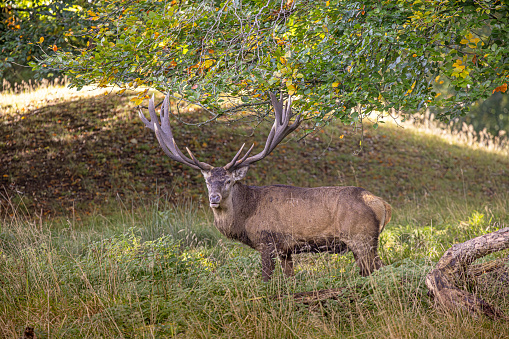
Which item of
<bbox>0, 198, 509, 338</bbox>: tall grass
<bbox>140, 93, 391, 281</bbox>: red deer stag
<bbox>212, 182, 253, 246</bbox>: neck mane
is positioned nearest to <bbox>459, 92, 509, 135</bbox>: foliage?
<bbox>140, 93, 391, 281</bbox>: red deer stag

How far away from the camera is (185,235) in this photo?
Answer: 7.98 m

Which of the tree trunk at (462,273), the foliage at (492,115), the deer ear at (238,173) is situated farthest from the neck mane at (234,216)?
the foliage at (492,115)

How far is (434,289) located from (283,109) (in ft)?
10.0

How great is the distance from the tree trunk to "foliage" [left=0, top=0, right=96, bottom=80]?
751 centimetres

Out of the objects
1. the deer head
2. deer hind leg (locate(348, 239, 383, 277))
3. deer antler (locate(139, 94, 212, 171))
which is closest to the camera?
deer hind leg (locate(348, 239, 383, 277))

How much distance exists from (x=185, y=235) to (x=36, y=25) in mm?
5544

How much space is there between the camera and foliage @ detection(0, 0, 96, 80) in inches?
372

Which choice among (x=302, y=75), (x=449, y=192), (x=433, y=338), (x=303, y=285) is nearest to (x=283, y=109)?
(x=302, y=75)

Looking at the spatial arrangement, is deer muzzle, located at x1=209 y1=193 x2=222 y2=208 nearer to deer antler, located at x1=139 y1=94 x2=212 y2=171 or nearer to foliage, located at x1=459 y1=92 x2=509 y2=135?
deer antler, located at x1=139 y1=94 x2=212 y2=171

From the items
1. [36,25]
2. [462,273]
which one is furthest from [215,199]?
[36,25]

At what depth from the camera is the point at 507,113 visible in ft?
102

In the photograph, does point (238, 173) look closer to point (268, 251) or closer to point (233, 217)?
point (233, 217)

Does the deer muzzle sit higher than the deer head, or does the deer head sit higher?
the deer head

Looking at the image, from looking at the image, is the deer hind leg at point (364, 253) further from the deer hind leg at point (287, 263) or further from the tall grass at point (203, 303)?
the deer hind leg at point (287, 263)
